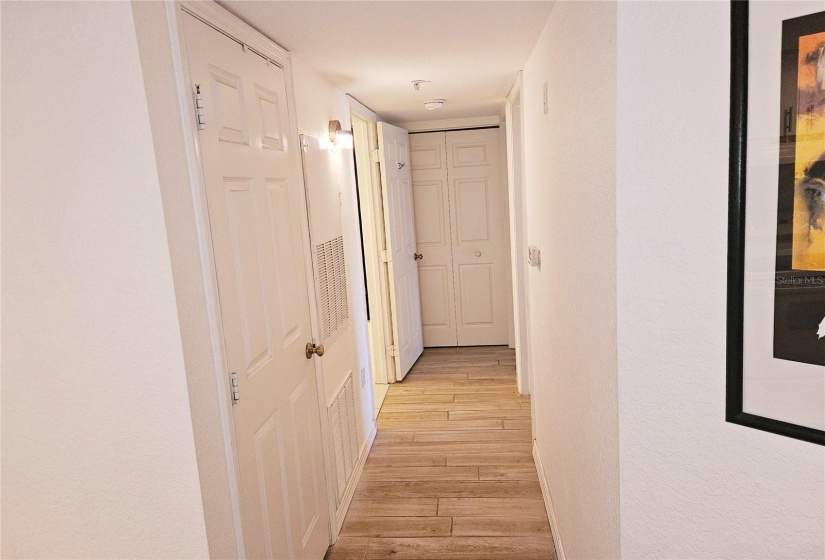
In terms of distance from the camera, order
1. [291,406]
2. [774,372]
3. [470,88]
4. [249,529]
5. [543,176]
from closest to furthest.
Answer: [774,372] → [249,529] → [291,406] → [543,176] → [470,88]

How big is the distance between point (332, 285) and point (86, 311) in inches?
59.4

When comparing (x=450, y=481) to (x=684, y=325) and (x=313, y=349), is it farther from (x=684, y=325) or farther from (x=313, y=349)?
(x=684, y=325)

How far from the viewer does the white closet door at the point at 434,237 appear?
5.35 meters

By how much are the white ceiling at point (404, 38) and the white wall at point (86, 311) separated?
0.61m

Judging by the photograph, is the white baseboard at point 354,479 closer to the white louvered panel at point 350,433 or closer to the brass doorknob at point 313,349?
the white louvered panel at point 350,433

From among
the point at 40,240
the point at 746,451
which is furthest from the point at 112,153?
the point at 746,451

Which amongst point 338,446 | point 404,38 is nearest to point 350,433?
point 338,446

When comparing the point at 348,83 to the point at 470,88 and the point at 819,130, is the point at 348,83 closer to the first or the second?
the point at 470,88

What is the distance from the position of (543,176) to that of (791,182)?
141 cm

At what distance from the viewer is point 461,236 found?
547 centimetres

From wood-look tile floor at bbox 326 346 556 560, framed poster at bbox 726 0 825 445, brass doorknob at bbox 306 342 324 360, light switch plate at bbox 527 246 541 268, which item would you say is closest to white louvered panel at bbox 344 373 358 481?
wood-look tile floor at bbox 326 346 556 560

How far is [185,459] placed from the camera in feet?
4.78

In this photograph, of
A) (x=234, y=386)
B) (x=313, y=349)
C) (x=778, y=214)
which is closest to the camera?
(x=778, y=214)

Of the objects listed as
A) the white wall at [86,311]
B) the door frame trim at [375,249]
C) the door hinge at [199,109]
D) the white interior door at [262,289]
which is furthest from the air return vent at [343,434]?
the door hinge at [199,109]
